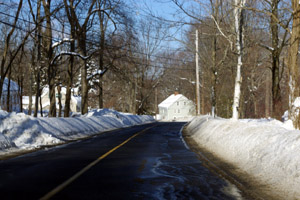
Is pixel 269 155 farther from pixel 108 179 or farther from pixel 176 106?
pixel 176 106

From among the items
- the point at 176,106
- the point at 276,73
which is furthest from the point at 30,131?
the point at 176,106

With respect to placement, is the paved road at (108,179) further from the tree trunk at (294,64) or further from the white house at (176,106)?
the white house at (176,106)

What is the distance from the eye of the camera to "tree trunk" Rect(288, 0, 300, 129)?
16281 mm

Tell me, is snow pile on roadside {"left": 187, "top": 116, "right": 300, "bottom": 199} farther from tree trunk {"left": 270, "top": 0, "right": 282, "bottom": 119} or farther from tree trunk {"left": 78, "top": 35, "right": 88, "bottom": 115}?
tree trunk {"left": 78, "top": 35, "right": 88, "bottom": 115}

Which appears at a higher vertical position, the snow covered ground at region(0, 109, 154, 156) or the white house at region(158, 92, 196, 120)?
the white house at region(158, 92, 196, 120)

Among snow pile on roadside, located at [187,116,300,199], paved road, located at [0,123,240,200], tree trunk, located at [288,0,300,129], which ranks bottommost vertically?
paved road, located at [0,123,240,200]

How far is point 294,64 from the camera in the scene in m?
16.8

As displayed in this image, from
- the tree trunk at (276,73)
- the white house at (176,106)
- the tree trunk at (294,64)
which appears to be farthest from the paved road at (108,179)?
the white house at (176,106)

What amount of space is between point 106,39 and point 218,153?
26.7 metres

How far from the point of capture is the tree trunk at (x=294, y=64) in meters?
16.3

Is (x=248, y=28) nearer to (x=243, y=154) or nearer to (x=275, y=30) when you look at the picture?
(x=275, y=30)

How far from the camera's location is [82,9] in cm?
3519

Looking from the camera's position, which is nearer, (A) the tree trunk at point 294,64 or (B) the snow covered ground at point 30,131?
(B) the snow covered ground at point 30,131

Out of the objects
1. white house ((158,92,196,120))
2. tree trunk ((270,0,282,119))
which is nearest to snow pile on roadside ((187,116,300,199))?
tree trunk ((270,0,282,119))
